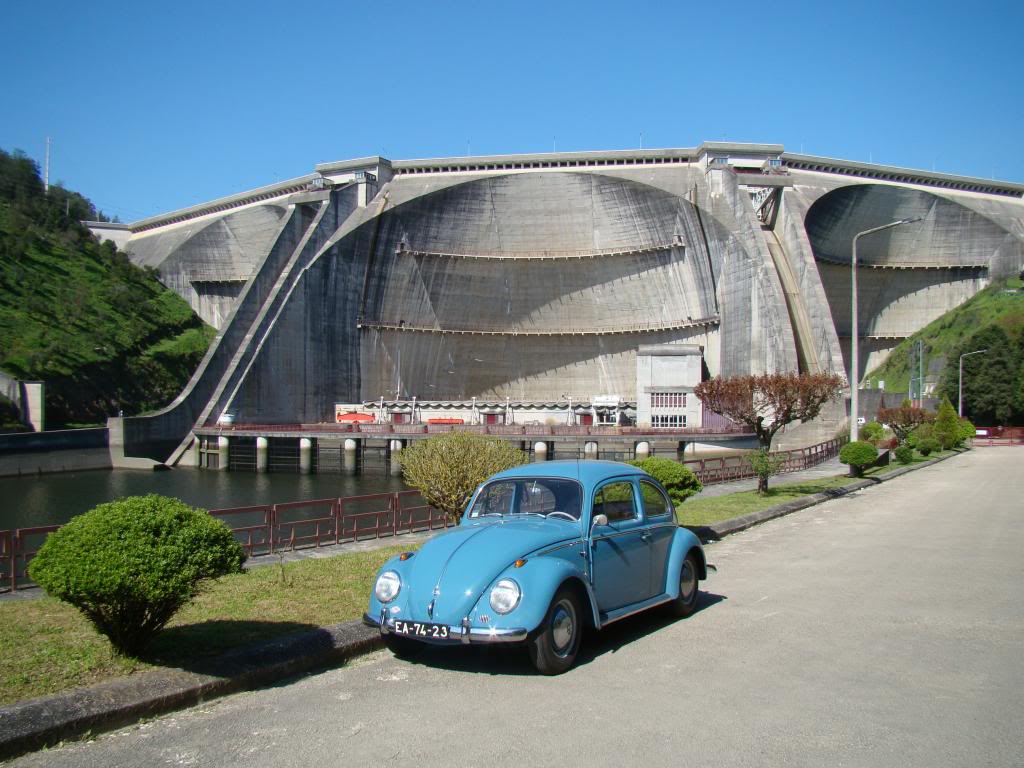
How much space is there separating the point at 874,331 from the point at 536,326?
30.6 meters

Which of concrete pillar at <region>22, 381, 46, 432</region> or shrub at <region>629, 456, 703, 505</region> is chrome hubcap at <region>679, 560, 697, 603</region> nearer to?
shrub at <region>629, 456, 703, 505</region>

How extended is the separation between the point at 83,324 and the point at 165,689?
58.8 metres

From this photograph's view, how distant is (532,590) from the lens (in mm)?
5734

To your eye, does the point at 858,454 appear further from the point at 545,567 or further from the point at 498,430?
the point at 498,430

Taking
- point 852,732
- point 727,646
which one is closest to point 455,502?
point 727,646

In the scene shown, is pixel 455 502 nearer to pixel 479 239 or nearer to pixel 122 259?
pixel 479 239

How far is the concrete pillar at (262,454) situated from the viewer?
158ft

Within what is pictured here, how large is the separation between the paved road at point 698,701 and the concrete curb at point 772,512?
13.2ft

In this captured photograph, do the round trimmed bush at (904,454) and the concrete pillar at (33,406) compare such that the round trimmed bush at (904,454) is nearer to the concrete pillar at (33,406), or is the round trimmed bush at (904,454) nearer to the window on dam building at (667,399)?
the window on dam building at (667,399)

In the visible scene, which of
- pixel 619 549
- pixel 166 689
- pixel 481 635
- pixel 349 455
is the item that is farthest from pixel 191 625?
pixel 349 455

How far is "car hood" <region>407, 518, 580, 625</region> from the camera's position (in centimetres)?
573

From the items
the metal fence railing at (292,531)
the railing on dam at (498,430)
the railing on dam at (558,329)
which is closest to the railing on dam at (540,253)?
the railing on dam at (558,329)

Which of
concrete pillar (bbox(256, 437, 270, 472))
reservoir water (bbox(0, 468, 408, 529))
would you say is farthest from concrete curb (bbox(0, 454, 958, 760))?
concrete pillar (bbox(256, 437, 270, 472))

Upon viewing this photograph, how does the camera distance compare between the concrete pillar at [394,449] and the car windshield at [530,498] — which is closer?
the car windshield at [530,498]
